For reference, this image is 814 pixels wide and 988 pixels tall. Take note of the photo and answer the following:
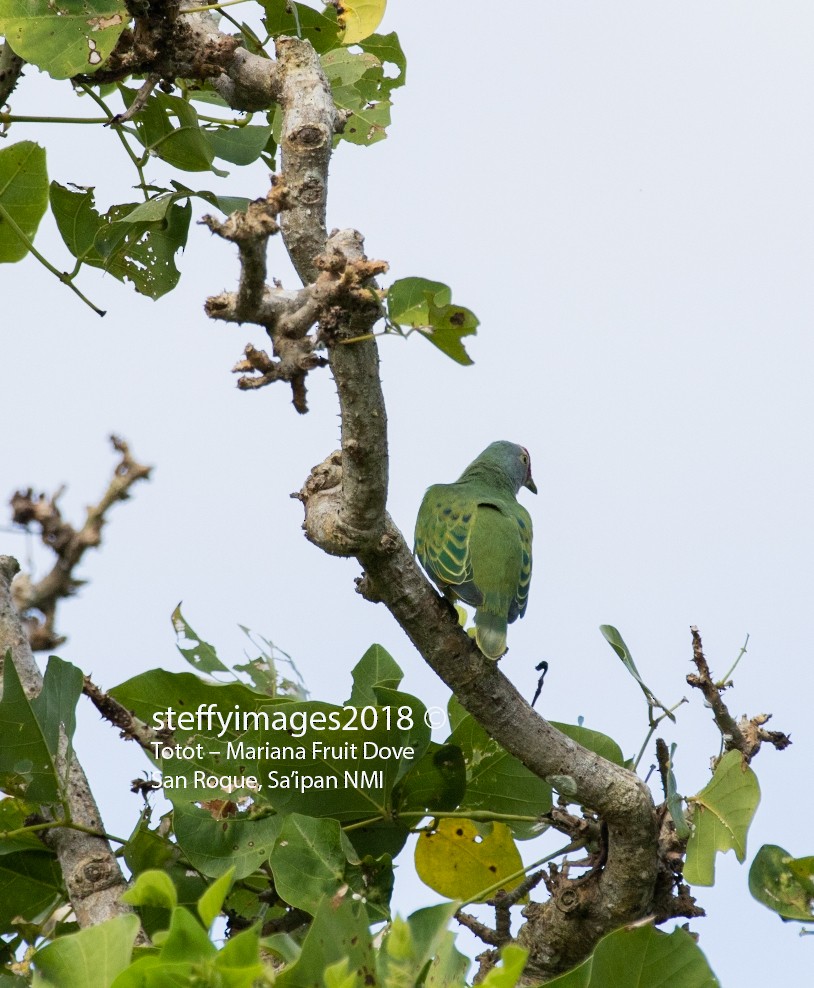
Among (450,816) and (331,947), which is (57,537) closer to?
(450,816)

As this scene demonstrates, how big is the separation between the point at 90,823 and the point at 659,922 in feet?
5.38

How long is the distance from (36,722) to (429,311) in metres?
1.52

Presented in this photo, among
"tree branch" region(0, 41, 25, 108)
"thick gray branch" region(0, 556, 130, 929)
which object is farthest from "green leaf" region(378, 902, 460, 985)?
"tree branch" region(0, 41, 25, 108)

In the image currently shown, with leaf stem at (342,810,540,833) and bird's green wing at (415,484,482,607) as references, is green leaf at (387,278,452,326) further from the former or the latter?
bird's green wing at (415,484,482,607)

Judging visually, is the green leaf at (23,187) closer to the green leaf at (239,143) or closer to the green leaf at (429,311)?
the green leaf at (239,143)

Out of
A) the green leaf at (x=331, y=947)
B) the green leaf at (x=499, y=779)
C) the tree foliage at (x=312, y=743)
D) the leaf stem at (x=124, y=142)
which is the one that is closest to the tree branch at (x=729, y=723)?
the tree foliage at (x=312, y=743)

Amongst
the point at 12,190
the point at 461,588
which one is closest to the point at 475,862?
the point at 461,588

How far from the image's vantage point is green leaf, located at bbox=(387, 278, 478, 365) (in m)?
2.44

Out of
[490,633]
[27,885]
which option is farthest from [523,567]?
[27,885]

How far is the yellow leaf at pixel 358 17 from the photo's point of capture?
380 cm

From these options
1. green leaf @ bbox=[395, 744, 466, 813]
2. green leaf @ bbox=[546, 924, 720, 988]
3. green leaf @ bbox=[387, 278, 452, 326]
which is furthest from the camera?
green leaf @ bbox=[395, 744, 466, 813]

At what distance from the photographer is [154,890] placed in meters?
1.89

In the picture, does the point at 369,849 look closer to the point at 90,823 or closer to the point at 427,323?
the point at 90,823

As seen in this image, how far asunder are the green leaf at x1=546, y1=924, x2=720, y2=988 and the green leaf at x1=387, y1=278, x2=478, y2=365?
50.8 inches
